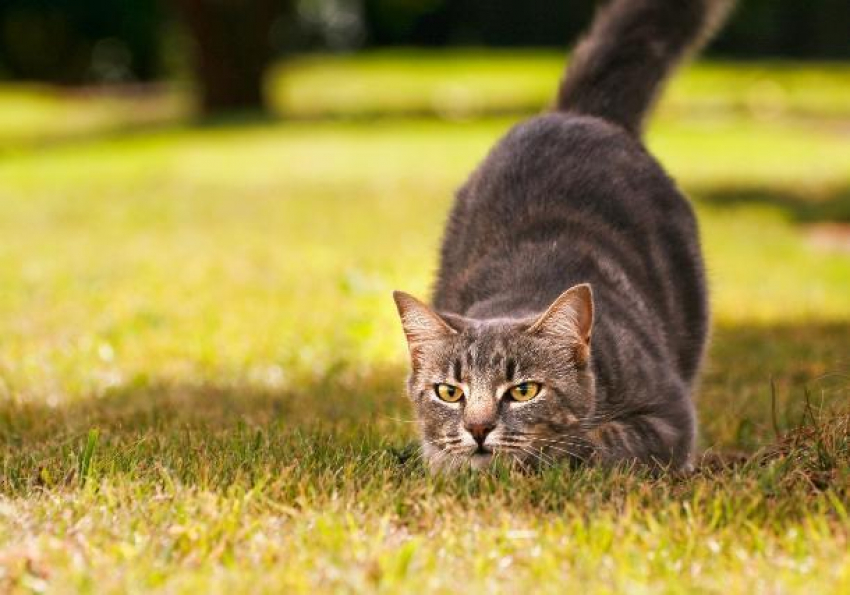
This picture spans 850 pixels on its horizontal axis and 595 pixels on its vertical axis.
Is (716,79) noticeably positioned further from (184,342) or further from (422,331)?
(422,331)

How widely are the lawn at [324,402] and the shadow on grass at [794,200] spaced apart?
0.15 ft

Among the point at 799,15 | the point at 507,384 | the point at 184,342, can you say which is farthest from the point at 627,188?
the point at 799,15

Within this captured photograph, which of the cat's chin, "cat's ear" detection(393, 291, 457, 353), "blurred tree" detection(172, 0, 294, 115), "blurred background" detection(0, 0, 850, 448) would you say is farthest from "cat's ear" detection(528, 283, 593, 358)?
"blurred tree" detection(172, 0, 294, 115)

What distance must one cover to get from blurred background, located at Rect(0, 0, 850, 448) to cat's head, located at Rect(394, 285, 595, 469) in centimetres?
103

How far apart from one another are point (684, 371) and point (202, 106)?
16700 millimetres

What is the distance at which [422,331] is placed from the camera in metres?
3.64

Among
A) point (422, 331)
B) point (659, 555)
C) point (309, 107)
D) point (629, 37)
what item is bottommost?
point (309, 107)

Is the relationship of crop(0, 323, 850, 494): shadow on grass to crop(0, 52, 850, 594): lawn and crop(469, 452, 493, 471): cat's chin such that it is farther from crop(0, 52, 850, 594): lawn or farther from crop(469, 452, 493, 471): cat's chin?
crop(469, 452, 493, 471): cat's chin

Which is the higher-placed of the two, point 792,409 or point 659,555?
point 659,555

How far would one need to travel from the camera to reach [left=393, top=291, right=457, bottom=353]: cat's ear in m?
3.55

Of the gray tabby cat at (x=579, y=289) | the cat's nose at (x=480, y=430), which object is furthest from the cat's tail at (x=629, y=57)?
the cat's nose at (x=480, y=430)

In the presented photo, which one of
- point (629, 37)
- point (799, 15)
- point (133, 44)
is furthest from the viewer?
point (133, 44)

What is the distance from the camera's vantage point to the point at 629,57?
503 cm

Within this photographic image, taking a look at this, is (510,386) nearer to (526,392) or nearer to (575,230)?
(526,392)
